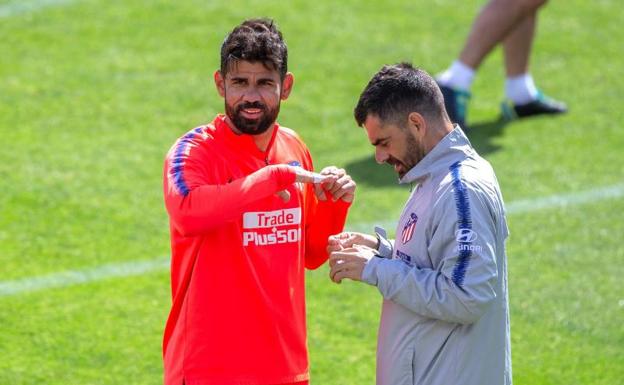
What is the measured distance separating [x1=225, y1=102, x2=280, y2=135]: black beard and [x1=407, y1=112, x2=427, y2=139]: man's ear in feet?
1.81

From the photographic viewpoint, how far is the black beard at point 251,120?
436 cm

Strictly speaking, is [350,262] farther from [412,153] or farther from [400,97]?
[400,97]

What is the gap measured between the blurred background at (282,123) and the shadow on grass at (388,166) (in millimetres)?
25

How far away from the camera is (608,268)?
758 centimetres

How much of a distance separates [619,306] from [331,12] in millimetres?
5264

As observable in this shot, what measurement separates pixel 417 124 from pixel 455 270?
0.53m

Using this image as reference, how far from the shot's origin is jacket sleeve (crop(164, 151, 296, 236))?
4105mm

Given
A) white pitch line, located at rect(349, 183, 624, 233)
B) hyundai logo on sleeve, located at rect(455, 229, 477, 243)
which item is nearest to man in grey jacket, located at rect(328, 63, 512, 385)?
hyundai logo on sleeve, located at rect(455, 229, 477, 243)

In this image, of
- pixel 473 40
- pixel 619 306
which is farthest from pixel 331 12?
pixel 619 306

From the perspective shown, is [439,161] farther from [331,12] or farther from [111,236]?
[331,12]

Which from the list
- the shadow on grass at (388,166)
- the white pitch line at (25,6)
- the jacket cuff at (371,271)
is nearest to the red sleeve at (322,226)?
the jacket cuff at (371,271)

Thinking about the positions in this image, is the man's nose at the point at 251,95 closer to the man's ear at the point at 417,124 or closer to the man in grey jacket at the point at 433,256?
the man in grey jacket at the point at 433,256

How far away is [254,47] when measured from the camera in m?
4.31

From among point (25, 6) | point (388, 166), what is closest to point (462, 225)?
point (388, 166)
